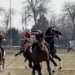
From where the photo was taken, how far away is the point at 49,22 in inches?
3713

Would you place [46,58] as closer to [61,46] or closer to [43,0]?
[61,46]

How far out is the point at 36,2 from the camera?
3415 inches

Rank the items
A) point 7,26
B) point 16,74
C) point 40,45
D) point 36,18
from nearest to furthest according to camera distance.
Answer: point 40,45, point 16,74, point 36,18, point 7,26

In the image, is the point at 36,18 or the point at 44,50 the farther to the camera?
the point at 36,18

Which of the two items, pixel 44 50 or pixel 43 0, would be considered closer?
pixel 44 50

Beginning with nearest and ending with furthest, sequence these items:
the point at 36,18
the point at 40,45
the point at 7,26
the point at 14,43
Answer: the point at 40,45
the point at 14,43
the point at 36,18
the point at 7,26

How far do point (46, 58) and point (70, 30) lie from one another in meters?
78.8

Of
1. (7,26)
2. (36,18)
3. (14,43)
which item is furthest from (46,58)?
(7,26)

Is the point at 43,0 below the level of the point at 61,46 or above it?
above

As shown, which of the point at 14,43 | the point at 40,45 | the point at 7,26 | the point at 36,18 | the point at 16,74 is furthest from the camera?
the point at 7,26

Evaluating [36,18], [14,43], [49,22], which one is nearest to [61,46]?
[14,43]

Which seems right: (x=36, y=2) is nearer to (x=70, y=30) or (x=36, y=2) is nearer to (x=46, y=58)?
(x=70, y=30)

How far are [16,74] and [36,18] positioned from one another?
65.0m

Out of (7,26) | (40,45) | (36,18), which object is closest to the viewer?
(40,45)
